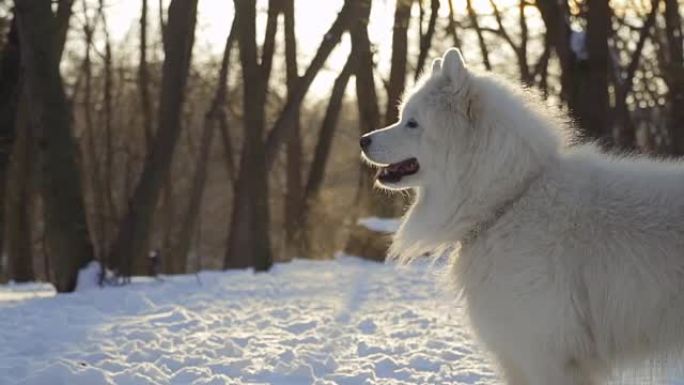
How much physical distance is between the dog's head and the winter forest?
746 mm

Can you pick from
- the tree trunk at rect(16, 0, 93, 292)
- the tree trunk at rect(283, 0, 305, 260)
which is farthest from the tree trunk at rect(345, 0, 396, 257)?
the tree trunk at rect(16, 0, 93, 292)

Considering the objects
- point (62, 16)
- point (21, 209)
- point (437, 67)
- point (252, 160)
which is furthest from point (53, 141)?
point (21, 209)

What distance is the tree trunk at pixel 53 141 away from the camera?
12.5 m

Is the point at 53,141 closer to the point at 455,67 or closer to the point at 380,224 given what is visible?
the point at 455,67

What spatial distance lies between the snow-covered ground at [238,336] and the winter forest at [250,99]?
1.41 metres

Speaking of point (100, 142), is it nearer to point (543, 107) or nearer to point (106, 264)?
point (106, 264)

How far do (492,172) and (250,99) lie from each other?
12267 mm

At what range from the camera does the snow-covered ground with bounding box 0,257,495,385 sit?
22.4 ft

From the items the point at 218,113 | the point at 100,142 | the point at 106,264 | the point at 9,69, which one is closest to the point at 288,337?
the point at 106,264

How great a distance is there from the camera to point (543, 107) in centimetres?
544

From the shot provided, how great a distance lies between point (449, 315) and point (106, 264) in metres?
5.78

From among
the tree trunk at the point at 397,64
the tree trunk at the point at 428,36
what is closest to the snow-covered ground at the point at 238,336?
the tree trunk at the point at 428,36

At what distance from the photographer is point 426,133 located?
5.47 meters

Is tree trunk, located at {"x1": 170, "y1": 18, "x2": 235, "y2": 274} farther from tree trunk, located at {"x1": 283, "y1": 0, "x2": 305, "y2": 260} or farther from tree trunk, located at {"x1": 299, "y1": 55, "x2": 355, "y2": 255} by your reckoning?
tree trunk, located at {"x1": 299, "y1": 55, "x2": 355, "y2": 255}
